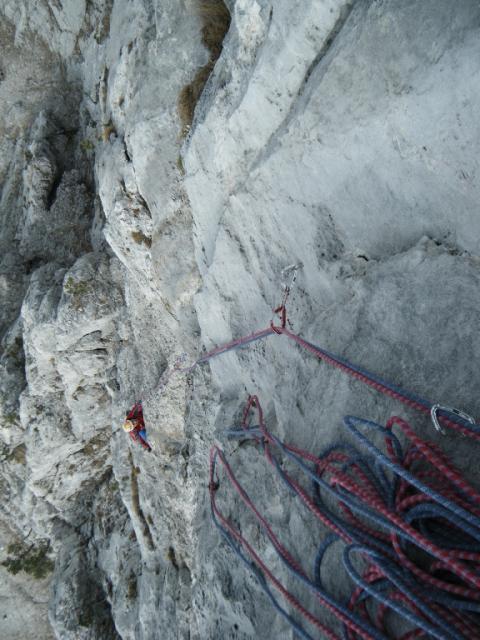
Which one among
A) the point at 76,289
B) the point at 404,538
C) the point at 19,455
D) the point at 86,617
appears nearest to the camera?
the point at 404,538

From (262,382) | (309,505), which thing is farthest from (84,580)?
(309,505)

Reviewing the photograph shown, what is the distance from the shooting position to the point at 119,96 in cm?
731

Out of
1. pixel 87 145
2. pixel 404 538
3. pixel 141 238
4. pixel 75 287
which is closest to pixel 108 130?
pixel 141 238

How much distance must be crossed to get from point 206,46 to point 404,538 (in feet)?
21.8

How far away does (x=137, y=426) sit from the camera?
9.32m

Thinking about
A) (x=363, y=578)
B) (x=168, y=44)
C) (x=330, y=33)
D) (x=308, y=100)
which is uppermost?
(x=168, y=44)

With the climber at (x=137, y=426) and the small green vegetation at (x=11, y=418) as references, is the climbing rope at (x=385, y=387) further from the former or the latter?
the small green vegetation at (x=11, y=418)

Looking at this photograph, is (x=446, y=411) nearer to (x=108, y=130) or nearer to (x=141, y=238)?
(x=141, y=238)

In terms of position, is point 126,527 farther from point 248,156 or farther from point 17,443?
point 248,156

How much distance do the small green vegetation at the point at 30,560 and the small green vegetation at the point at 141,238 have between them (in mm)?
13707

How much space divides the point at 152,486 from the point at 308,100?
8.70 meters

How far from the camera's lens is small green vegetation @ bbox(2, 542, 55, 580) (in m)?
15.1

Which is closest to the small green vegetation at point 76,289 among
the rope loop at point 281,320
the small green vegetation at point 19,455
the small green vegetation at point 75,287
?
the small green vegetation at point 75,287

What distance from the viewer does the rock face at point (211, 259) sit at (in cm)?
301
